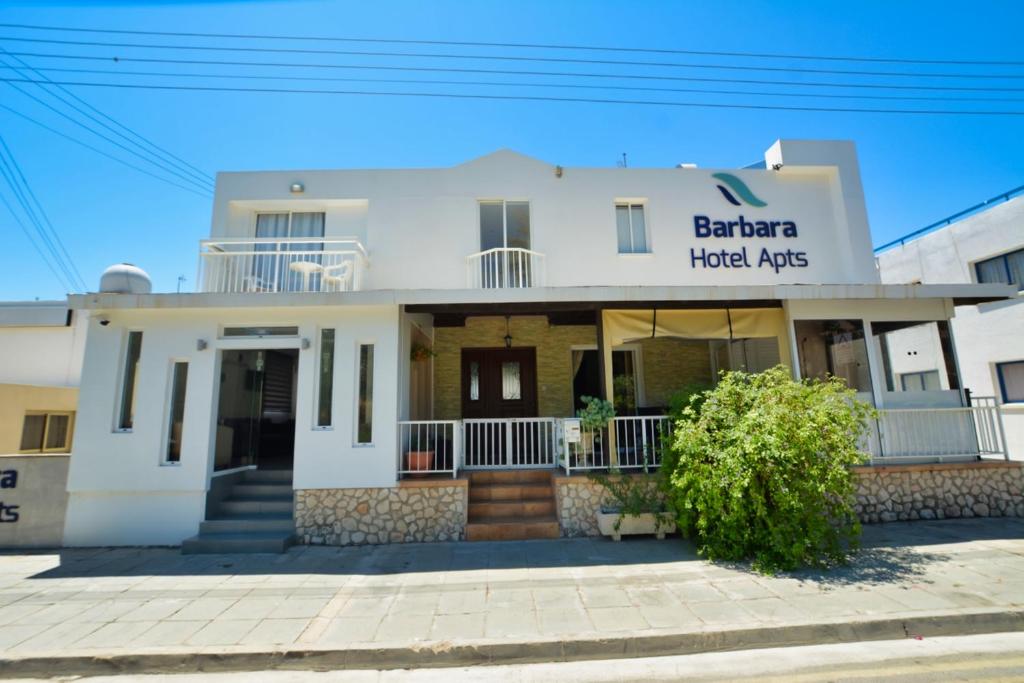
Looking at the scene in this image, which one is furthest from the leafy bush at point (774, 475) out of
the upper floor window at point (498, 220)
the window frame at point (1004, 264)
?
the window frame at point (1004, 264)

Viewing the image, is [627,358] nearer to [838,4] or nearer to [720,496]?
[720,496]

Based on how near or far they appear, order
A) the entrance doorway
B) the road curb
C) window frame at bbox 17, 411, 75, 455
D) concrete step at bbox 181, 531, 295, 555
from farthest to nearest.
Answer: window frame at bbox 17, 411, 75, 455 → the entrance doorway → concrete step at bbox 181, 531, 295, 555 → the road curb

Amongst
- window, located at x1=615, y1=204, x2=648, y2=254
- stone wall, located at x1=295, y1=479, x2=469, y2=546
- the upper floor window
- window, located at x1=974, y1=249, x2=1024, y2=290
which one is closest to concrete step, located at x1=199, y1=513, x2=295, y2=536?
stone wall, located at x1=295, y1=479, x2=469, y2=546

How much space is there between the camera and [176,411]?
278 inches

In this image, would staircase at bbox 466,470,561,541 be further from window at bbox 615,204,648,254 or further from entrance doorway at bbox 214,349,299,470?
window at bbox 615,204,648,254

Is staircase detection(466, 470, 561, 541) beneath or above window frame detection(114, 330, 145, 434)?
beneath

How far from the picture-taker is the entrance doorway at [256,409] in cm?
764

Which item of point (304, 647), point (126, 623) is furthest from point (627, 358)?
point (126, 623)

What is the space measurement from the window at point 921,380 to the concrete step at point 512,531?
11599mm

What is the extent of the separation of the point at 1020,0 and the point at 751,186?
5552 mm

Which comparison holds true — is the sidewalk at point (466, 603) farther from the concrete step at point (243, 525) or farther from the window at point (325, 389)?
the window at point (325, 389)

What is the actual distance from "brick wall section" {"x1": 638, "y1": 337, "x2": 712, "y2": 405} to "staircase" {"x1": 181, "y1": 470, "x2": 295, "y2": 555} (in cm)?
792

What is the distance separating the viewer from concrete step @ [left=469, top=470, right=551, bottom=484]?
7.36 metres

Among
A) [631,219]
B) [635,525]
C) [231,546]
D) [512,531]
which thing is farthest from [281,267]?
[635,525]
